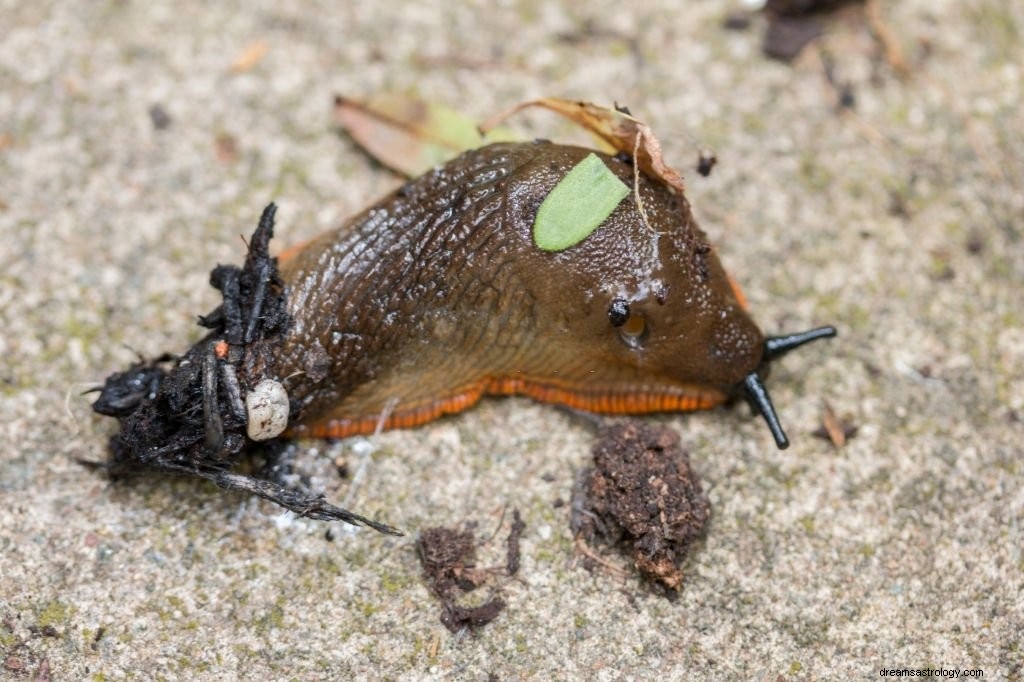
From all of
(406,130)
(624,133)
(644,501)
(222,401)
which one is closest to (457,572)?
(644,501)

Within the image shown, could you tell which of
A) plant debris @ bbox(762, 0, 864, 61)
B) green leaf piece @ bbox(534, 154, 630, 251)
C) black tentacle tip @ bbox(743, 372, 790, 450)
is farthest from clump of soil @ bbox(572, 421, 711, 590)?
plant debris @ bbox(762, 0, 864, 61)

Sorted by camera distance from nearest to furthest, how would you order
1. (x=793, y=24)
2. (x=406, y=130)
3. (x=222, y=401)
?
1. (x=222, y=401)
2. (x=406, y=130)
3. (x=793, y=24)

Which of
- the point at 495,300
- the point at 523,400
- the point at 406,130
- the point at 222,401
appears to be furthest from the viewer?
the point at 406,130

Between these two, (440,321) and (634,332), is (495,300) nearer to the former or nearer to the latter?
(440,321)

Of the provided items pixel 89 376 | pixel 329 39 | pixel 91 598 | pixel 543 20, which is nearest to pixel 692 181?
pixel 543 20

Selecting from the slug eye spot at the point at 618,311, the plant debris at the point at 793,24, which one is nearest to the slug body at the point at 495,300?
the slug eye spot at the point at 618,311

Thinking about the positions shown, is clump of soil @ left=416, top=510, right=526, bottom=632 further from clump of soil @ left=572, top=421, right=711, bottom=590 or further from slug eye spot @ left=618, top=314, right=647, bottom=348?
slug eye spot @ left=618, top=314, right=647, bottom=348

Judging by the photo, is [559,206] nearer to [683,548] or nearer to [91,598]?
[683,548]
